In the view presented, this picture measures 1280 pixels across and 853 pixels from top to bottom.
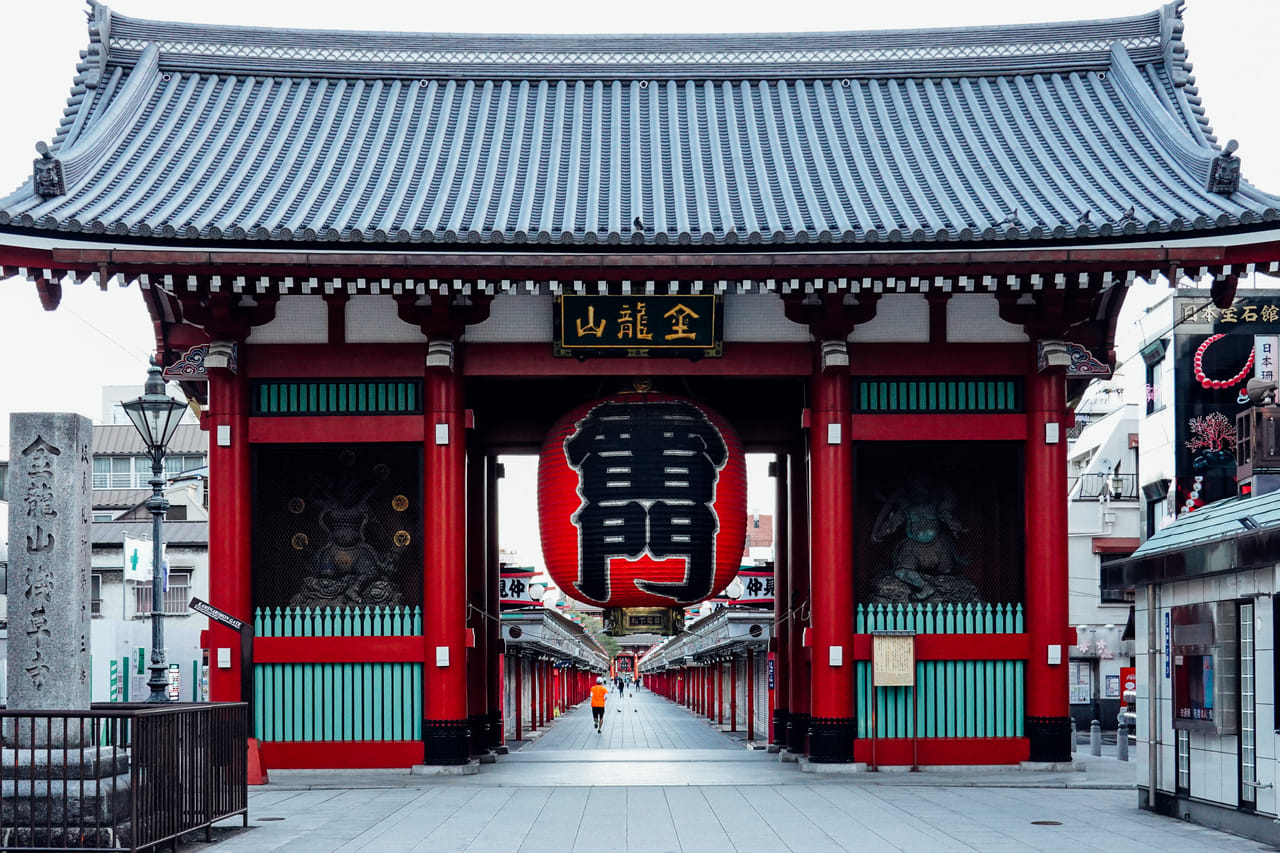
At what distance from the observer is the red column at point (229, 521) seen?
19.2 metres

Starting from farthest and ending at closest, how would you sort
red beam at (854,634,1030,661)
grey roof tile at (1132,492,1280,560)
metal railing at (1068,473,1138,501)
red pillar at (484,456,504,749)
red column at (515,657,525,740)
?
metal railing at (1068,473,1138,501) → red column at (515,657,525,740) → red pillar at (484,456,504,749) → red beam at (854,634,1030,661) → grey roof tile at (1132,492,1280,560)

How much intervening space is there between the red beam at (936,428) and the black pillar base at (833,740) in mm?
3774

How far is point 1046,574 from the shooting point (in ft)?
63.1

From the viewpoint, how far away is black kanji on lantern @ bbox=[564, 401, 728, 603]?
61.3ft

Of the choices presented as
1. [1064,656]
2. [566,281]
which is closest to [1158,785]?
[1064,656]

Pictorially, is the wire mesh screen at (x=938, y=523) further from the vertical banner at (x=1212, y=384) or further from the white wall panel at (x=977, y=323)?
the vertical banner at (x=1212, y=384)

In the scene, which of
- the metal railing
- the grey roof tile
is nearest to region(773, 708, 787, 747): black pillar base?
the grey roof tile

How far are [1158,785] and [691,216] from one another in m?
9.52

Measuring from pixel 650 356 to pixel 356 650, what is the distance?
18.2 ft

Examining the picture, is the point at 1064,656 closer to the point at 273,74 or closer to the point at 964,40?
the point at 964,40

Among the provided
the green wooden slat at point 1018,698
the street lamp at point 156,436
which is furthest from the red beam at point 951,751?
the street lamp at point 156,436

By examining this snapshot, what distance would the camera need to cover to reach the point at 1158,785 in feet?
49.3

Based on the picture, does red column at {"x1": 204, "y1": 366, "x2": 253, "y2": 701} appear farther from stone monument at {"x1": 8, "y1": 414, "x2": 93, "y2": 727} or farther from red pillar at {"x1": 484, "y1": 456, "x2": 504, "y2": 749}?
stone monument at {"x1": 8, "y1": 414, "x2": 93, "y2": 727}

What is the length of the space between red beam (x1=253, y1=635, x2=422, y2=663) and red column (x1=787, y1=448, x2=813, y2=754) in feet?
21.2
